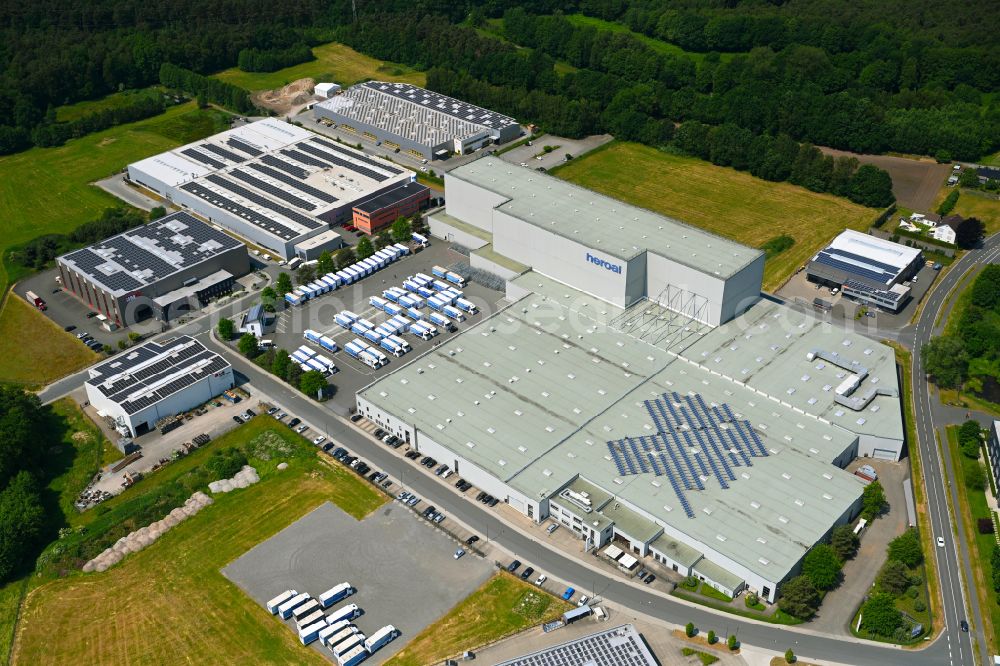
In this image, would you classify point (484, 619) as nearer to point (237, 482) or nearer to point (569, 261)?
point (237, 482)

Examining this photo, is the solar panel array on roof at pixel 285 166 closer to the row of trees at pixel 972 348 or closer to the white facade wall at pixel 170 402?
the white facade wall at pixel 170 402

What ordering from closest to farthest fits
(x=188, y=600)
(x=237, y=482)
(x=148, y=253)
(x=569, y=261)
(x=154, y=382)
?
(x=188, y=600) < (x=237, y=482) < (x=154, y=382) < (x=569, y=261) < (x=148, y=253)

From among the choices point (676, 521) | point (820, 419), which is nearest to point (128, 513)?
point (676, 521)

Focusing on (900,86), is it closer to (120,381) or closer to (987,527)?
(987,527)

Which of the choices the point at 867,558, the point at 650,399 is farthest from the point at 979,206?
the point at 867,558

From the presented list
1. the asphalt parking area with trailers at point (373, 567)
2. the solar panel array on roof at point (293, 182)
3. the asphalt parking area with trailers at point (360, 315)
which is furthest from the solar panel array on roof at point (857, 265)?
the solar panel array on roof at point (293, 182)

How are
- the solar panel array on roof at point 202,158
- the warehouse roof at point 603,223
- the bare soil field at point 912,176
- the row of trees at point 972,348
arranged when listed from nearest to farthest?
the row of trees at point 972,348 → the warehouse roof at point 603,223 → the bare soil field at point 912,176 → the solar panel array on roof at point 202,158
